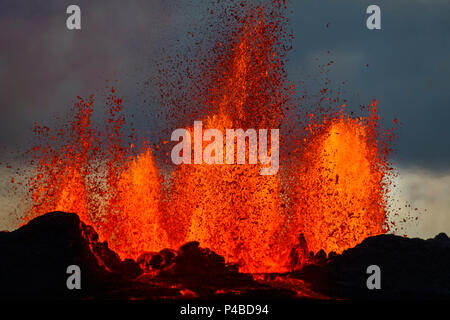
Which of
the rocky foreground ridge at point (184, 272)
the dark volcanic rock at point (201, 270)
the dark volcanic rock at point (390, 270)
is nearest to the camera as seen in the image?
the rocky foreground ridge at point (184, 272)

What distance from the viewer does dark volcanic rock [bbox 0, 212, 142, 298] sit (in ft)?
112

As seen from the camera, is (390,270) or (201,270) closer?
(201,270)

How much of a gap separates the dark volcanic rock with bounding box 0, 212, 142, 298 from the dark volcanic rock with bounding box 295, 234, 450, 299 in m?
13.1

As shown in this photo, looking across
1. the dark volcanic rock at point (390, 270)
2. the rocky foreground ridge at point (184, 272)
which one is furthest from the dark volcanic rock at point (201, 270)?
the dark volcanic rock at point (390, 270)

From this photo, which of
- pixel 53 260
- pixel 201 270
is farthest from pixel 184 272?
pixel 53 260

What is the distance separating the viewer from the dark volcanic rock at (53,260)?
112 ft

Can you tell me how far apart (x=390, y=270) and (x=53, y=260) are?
74.4 ft

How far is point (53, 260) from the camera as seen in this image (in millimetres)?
35719

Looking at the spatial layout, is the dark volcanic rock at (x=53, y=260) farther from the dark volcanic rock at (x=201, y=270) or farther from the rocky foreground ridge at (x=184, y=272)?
the dark volcanic rock at (x=201, y=270)

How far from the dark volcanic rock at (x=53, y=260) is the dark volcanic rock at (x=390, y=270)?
42.9ft

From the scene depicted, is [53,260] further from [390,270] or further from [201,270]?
[390,270]
